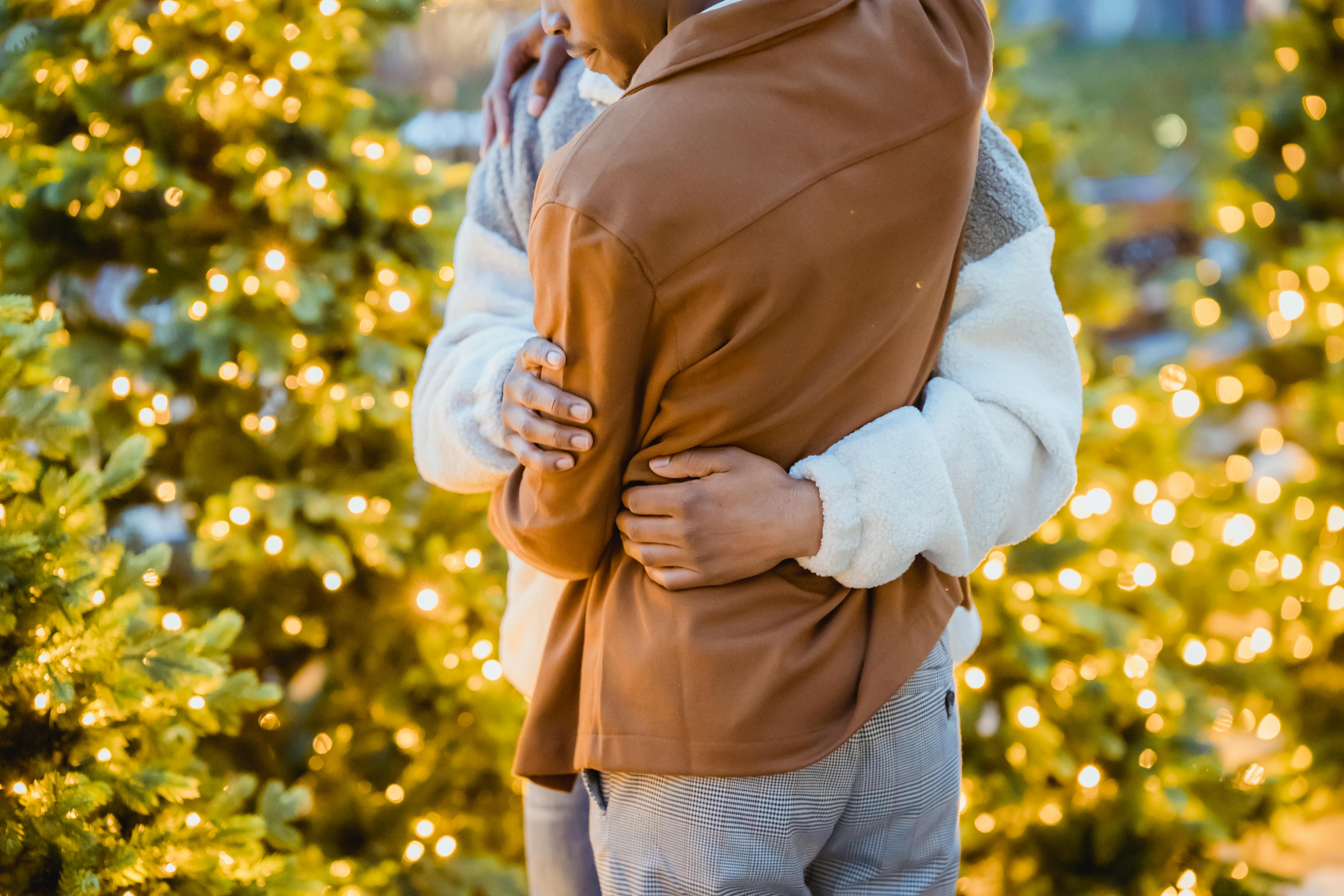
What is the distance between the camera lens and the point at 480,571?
67.4 inches

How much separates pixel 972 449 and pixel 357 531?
42.2 inches

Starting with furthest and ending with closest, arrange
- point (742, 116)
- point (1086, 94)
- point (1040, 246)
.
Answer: point (1086, 94) < point (1040, 246) < point (742, 116)

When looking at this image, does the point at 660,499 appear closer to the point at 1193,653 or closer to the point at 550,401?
the point at 550,401

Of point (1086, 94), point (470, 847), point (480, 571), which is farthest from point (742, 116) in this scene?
point (1086, 94)

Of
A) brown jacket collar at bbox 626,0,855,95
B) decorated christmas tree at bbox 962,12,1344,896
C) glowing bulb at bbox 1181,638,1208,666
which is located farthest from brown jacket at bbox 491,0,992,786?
glowing bulb at bbox 1181,638,1208,666

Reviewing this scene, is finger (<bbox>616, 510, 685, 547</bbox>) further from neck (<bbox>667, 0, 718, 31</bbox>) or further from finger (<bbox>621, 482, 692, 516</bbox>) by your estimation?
neck (<bbox>667, 0, 718, 31</bbox>)

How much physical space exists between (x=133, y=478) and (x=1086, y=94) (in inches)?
205

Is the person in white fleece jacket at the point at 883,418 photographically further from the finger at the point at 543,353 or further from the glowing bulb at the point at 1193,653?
the glowing bulb at the point at 1193,653

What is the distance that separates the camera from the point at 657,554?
2.51ft

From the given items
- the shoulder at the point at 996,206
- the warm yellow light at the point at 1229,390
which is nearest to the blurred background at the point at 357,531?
the warm yellow light at the point at 1229,390

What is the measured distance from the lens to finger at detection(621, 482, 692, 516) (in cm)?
75

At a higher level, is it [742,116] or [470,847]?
[742,116]

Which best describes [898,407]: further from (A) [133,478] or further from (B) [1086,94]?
(B) [1086,94]

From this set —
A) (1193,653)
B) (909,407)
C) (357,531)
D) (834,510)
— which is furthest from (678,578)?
(1193,653)
